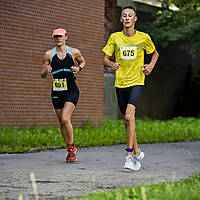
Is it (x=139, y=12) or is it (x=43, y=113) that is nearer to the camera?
(x=43, y=113)

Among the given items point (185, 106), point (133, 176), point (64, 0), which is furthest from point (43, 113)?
point (185, 106)

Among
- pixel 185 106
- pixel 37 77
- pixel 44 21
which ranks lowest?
pixel 185 106

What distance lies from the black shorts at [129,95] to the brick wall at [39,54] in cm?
464

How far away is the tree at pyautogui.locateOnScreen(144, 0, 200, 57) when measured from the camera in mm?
16875

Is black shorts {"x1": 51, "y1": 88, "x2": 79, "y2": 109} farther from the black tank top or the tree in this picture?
the tree

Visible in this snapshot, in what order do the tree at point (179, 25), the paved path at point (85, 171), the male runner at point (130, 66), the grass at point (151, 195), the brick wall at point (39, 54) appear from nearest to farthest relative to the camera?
the grass at point (151, 195) < the paved path at point (85, 171) < the male runner at point (130, 66) < the brick wall at point (39, 54) < the tree at point (179, 25)

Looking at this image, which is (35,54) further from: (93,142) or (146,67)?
(146,67)

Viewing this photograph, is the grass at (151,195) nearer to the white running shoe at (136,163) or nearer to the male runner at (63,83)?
the white running shoe at (136,163)

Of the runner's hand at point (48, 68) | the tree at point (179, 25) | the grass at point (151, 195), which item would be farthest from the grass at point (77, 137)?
the tree at point (179, 25)

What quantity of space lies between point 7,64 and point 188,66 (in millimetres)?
12204

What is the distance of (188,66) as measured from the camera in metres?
21.2

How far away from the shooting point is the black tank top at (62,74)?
688 centimetres

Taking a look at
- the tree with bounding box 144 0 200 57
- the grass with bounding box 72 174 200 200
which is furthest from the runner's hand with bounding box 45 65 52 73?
the tree with bounding box 144 0 200 57

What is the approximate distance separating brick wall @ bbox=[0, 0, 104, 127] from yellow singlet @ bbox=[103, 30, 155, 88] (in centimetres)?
473
